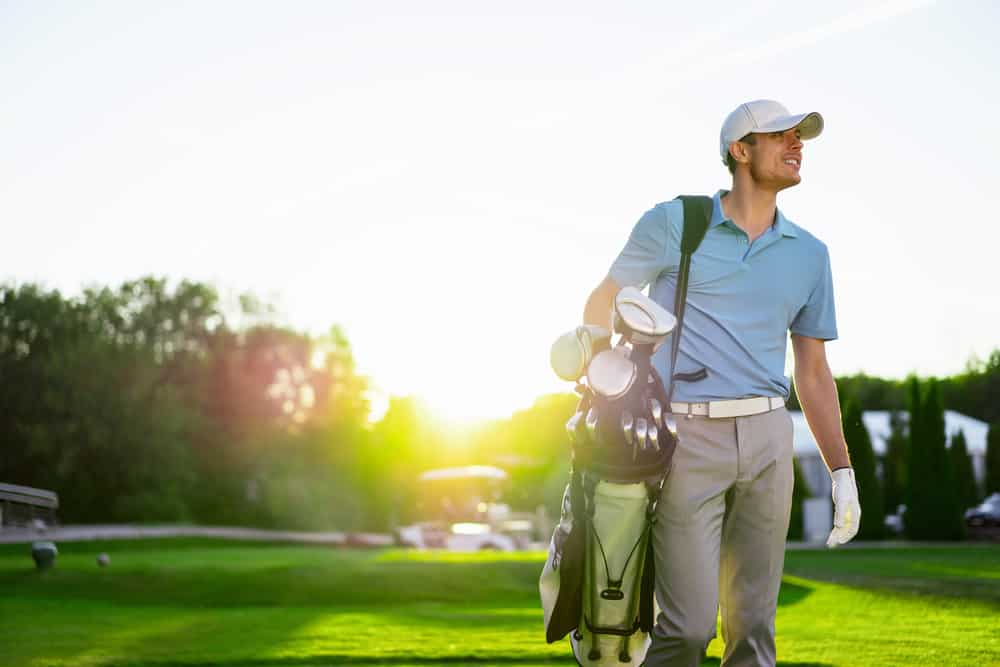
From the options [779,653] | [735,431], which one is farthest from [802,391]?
[779,653]

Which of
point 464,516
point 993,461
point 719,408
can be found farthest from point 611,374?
point 993,461

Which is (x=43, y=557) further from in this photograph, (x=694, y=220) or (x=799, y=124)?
(x=799, y=124)

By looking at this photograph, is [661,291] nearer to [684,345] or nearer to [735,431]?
[684,345]

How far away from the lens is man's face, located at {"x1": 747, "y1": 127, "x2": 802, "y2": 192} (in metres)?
4.34

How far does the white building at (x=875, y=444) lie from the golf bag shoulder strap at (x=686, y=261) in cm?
3446

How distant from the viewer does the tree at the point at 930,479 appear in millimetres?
33438

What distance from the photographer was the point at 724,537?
4340mm

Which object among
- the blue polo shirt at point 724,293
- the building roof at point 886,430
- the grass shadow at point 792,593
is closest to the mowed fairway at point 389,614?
the grass shadow at point 792,593

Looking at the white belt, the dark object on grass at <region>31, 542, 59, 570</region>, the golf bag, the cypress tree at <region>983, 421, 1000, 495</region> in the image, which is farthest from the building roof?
→ the golf bag

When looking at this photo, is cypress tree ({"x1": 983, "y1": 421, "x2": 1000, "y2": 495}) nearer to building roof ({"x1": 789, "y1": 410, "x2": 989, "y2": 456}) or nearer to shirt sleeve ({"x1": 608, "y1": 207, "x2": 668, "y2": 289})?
building roof ({"x1": 789, "y1": 410, "x2": 989, "y2": 456})

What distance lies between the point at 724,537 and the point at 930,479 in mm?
31568

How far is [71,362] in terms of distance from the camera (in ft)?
148

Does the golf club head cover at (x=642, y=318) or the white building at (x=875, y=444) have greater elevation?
the golf club head cover at (x=642, y=318)

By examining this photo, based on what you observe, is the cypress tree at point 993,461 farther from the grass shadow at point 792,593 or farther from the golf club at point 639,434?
the golf club at point 639,434
